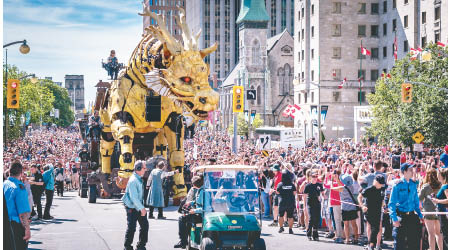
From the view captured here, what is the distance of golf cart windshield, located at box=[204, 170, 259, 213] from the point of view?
11094 millimetres

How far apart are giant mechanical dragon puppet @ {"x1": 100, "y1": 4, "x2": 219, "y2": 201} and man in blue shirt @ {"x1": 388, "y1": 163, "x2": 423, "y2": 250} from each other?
7075 millimetres

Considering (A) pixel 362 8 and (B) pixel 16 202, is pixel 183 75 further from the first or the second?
(A) pixel 362 8

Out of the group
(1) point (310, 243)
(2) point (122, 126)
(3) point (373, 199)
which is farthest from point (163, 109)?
(3) point (373, 199)

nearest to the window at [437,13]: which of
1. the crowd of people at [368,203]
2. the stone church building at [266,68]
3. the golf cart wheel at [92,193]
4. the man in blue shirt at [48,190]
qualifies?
the crowd of people at [368,203]

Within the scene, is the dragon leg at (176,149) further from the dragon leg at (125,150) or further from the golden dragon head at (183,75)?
the golden dragon head at (183,75)

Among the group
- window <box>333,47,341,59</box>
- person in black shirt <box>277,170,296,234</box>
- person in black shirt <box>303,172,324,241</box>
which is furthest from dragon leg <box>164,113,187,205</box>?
window <box>333,47,341,59</box>

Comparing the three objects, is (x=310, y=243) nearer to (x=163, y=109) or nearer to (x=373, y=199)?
(x=373, y=199)

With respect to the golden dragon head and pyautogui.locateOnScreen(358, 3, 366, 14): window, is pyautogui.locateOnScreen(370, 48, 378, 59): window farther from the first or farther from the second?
the golden dragon head

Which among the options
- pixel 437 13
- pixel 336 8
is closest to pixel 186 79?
pixel 437 13

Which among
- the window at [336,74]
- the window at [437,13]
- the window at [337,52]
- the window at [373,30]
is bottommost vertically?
the window at [336,74]

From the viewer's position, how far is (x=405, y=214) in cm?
1081

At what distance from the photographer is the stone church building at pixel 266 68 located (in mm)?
105938

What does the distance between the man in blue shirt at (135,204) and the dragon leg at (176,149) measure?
689 centimetres

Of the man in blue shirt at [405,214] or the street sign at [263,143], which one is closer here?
the man in blue shirt at [405,214]
